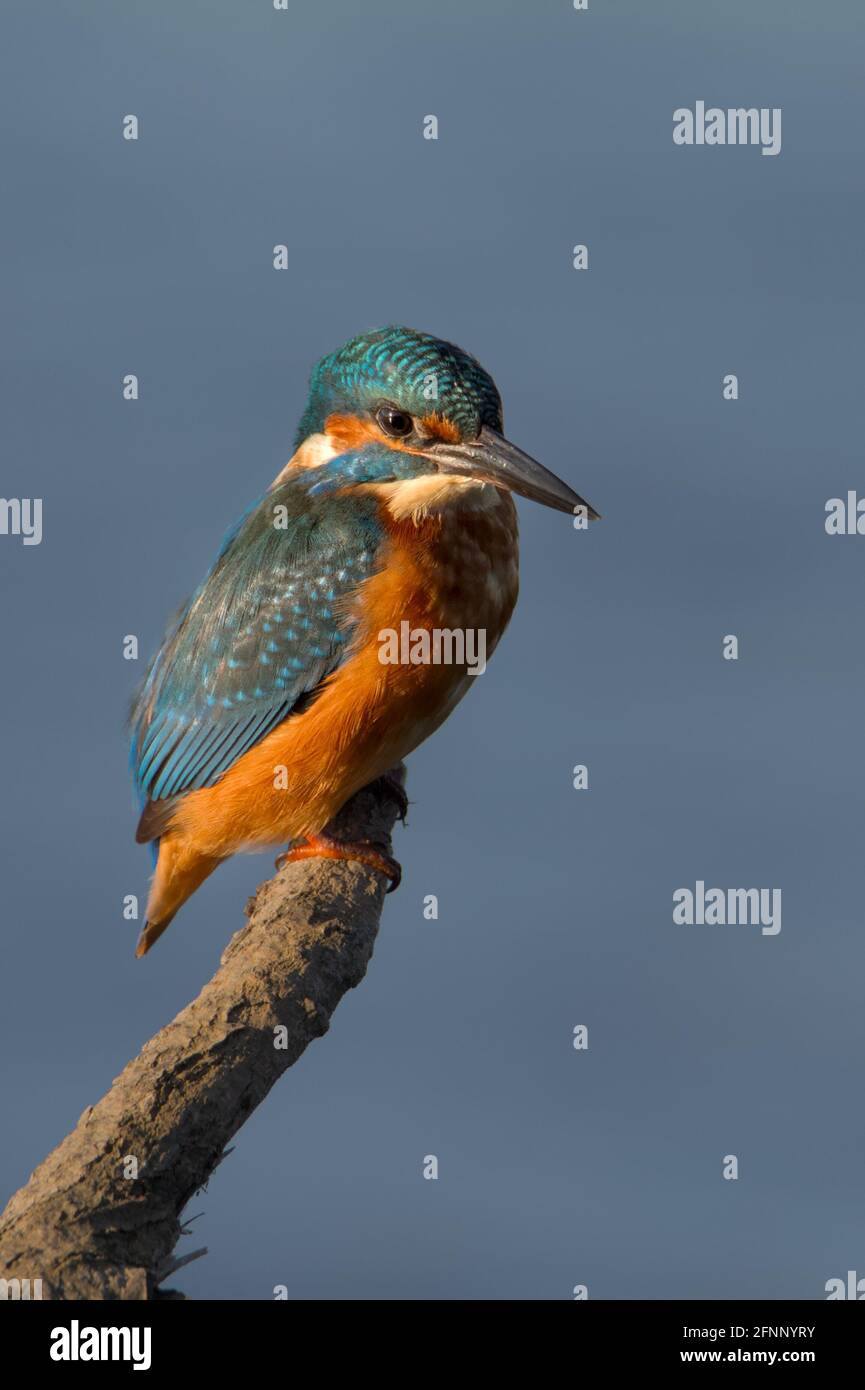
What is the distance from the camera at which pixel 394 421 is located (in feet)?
11.3

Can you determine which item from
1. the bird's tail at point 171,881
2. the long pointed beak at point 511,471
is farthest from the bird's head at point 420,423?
the bird's tail at point 171,881

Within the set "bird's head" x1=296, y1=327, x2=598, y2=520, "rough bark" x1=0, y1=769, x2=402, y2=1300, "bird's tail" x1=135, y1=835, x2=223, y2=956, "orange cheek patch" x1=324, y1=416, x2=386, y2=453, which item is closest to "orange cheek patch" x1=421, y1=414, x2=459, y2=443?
"bird's head" x1=296, y1=327, x2=598, y2=520

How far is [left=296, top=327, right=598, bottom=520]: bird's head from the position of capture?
3350mm

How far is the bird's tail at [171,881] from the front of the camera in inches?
149

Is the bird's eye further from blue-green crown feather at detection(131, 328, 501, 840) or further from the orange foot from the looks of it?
the orange foot

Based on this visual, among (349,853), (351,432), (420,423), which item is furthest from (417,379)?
(349,853)

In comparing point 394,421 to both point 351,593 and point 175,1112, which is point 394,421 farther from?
point 175,1112

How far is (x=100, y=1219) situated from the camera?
92.2 inches

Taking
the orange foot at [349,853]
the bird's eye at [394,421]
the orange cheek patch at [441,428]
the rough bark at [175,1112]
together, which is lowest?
the rough bark at [175,1112]

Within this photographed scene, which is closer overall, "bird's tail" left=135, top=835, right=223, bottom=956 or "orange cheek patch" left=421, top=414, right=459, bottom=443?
"orange cheek patch" left=421, top=414, right=459, bottom=443

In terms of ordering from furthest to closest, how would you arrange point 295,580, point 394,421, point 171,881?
1. point 171,881
2. point 295,580
3. point 394,421

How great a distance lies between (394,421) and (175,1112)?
147 cm

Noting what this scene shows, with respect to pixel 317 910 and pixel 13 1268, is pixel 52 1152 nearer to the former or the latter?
pixel 13 1268

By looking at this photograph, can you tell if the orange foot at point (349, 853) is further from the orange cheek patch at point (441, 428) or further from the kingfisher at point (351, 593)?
the orange cheek patch at point (441, 428)
